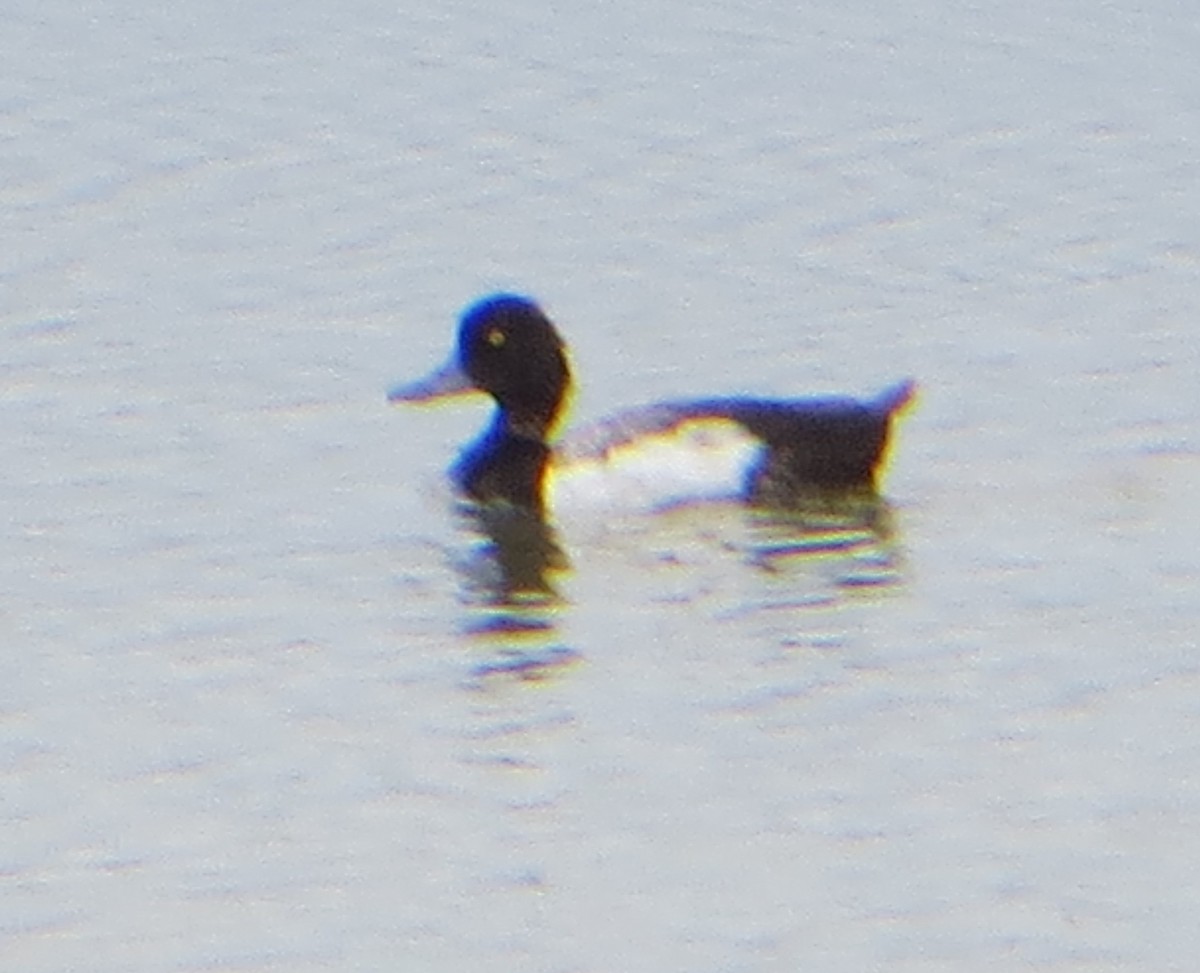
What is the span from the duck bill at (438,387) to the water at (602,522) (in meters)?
0.22

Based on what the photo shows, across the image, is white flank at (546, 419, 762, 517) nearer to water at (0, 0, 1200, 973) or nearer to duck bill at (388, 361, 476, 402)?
water at (0, 0, 1200, 973)

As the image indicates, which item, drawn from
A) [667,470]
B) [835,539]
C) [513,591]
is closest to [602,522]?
[667,470]

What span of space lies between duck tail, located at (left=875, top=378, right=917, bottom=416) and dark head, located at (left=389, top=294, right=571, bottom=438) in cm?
135

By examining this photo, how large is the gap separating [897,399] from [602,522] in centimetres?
120

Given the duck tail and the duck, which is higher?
the duck tail

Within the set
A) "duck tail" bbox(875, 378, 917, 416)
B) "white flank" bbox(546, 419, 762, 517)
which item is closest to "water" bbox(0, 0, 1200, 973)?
"white flank" bbox(546, 419, 762, 517)

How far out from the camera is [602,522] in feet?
48.2

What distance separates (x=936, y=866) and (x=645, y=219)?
8000 millimetres

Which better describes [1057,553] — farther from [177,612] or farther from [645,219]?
[645,219]

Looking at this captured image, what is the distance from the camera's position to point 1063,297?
16.7m

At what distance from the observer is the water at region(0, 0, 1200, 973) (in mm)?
10078

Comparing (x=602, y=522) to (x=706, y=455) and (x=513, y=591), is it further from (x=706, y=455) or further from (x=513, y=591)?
(x=513, y=591)

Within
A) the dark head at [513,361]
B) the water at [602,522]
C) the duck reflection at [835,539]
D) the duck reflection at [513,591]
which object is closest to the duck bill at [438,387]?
the dark head at [513,361]

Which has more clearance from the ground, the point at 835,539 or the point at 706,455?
the point at 706,455
